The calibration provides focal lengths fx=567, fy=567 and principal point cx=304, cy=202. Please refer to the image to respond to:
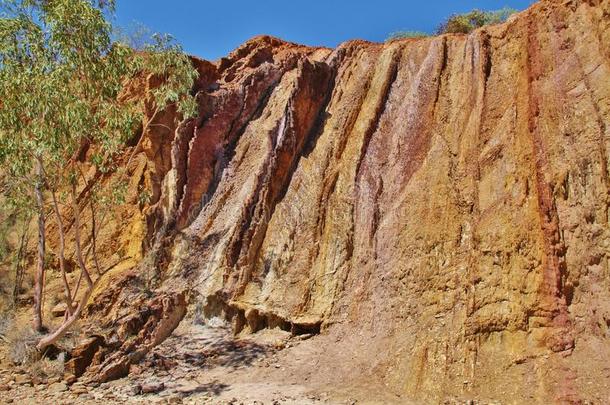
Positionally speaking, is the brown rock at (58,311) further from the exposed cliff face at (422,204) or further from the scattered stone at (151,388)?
the scattered stone at (151,388)

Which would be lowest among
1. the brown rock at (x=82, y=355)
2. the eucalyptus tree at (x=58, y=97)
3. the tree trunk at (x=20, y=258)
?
the brown rock at (x=82, y=355)

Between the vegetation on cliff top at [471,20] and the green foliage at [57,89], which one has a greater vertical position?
the vegetation on cliff top at [471,20]

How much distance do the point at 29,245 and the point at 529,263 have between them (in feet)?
41.5

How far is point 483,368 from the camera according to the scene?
8430 millimetres

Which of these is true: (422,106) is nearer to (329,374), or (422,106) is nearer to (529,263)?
(529,263)

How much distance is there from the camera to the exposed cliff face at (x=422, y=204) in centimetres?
861

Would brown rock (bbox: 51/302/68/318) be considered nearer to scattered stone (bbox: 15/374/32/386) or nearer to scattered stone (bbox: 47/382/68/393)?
scattered stone (bbox: 15/374/32/386)

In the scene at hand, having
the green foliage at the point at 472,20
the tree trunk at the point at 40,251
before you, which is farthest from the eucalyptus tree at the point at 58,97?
the green foliage at the point at 472,20

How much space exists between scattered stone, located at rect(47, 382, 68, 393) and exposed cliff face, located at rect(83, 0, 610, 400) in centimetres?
316

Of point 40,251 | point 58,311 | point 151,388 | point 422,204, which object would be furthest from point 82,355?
point 422,204

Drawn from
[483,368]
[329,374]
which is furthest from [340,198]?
[483,368]

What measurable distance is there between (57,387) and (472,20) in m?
16.9

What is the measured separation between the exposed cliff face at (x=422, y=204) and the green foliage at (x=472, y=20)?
4.56 metres

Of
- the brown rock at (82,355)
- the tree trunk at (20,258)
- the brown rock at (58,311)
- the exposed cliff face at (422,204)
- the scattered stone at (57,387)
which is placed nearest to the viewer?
the exposed cliff face at (422,204)
